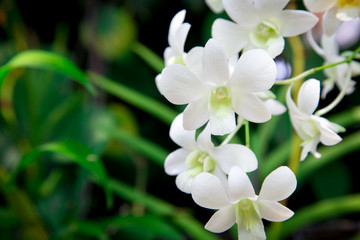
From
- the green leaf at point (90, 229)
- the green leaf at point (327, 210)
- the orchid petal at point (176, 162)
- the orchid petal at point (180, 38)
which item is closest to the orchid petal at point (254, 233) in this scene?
the orchid petal at point (176, 162)

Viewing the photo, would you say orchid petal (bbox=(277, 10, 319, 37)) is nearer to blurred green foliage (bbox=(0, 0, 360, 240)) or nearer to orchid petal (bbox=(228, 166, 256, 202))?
orchid petal (bbox=(228, 166, 256, 202))

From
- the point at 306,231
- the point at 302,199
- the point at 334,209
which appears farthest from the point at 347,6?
the point at 302,199

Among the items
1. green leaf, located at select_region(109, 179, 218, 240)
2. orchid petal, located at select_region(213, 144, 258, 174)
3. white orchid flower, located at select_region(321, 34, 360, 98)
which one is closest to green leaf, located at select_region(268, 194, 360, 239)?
green leaf, located at select_region(109, 179, 218, 240)

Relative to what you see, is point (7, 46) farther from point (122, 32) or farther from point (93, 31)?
point (122, 32)

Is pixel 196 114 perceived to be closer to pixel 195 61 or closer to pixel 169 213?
pixel 195 61

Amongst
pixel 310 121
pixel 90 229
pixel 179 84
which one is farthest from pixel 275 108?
pixel 90 229

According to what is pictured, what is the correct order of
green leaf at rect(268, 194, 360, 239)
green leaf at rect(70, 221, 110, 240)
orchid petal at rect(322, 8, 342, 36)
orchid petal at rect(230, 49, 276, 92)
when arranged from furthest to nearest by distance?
1. green leaf at rect(268, 194, 360, 239)
2. green leaf at rect(70, 221, 110, 240)
3. orchid petal at rect(322, 8, 342, 36)
4. orchid petal at rect(230, 49, 276, 92)

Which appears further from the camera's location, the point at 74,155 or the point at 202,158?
the point at 74,155
